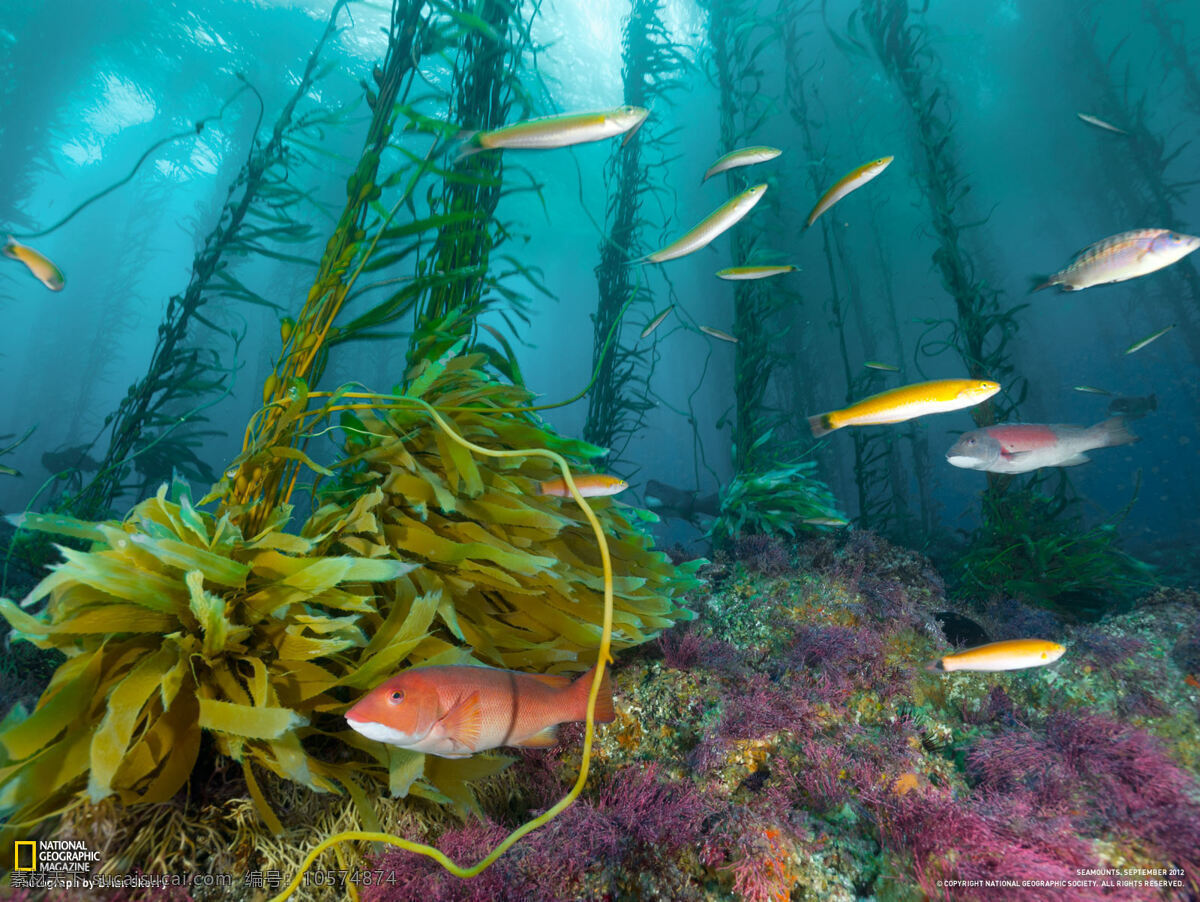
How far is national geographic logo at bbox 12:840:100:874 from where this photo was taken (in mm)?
1064

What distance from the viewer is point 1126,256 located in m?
2.65

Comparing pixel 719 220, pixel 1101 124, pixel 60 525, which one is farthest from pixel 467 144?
pixel 1101 124

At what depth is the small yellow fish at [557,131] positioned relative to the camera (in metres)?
2.17

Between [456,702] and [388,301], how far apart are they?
189cm

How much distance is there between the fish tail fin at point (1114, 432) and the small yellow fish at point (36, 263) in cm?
752

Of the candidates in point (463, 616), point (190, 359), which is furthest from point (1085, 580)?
point (190, 359)

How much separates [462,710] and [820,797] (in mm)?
1185

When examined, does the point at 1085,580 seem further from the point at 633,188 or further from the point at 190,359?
the point at 190,359

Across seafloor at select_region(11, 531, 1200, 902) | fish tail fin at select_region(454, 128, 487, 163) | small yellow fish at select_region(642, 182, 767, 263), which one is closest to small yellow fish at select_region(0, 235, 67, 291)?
fish tail fin at select_region(454, 128, 487, 163)

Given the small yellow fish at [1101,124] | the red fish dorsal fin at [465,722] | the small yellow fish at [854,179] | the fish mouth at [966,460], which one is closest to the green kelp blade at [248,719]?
the red fish dorsal fin at [465,722]

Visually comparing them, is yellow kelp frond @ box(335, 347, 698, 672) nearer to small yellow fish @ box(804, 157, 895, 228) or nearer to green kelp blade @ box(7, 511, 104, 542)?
green kelp blade @ box(7, 511, 104, 542)

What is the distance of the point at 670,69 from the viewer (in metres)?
7.27

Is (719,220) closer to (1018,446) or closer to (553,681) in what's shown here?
(1018,446)

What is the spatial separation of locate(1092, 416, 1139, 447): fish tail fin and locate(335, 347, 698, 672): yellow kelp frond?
2.62 meters
